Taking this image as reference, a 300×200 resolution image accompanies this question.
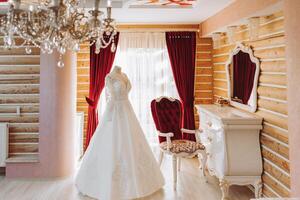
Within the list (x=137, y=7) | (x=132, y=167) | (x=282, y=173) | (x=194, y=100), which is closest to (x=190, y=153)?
(x=132, y=167)

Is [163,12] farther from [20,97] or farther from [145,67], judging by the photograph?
[20,97]

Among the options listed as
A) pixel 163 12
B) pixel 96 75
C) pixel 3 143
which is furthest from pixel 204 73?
pixel 3 143

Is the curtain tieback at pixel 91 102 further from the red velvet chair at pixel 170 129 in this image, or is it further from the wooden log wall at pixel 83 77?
the red velvet chair at pixel 170 129

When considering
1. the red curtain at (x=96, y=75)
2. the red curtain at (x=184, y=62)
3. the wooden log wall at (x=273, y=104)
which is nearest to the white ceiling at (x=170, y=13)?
the red curtain at (x=184, y=62)

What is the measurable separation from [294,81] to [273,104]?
3.23 ft

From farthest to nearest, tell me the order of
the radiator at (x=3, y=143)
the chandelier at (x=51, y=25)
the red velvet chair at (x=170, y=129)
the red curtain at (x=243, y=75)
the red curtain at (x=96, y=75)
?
the red curtain at (x=96, y=75) → the radiator at (x=3, y=143) → the red velvet chair at (x=170, y=129) → the red curtain at (x=243, y=75) → the chandelier at (x=51, y=25)

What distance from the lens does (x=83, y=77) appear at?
496 centimetres

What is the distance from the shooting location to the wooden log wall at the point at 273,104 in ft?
8.53

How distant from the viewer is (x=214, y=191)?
11.2 feet

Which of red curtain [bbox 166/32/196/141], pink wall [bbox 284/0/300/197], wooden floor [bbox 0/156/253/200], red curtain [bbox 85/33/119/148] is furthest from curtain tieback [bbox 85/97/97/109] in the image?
pink wall [bbox 284/0/300/197]

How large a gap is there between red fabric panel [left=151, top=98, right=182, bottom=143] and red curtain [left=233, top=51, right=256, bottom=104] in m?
0.89

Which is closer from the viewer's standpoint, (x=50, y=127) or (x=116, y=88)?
(x=116, y=88)

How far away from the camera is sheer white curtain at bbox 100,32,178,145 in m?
4.96

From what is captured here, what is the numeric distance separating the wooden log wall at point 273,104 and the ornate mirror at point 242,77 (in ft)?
0.28
